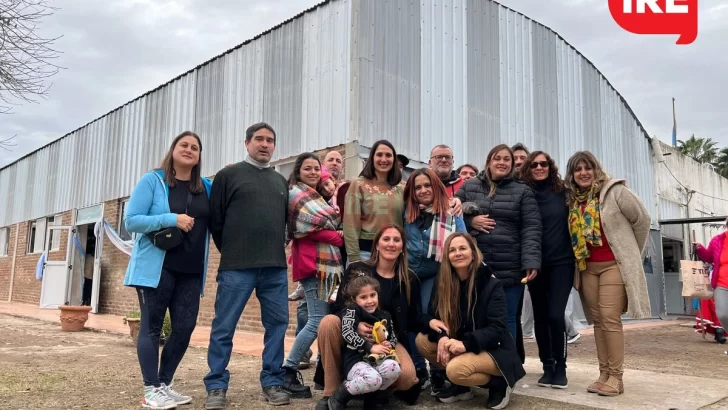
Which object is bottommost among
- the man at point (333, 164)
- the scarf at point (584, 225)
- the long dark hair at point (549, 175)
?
the scarf at point (584, 225)

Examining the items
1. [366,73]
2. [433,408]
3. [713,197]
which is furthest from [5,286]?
[713,197]

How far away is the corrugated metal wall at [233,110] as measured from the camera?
7531 mm

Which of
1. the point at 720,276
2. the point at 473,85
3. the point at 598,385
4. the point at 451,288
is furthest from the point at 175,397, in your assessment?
the point at 473,85

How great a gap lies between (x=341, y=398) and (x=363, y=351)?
0.92ft

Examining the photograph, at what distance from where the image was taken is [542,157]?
12.9ft

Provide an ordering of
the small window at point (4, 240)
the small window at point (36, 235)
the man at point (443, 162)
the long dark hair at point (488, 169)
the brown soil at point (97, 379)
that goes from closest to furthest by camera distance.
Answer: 1. the brown soil at point (97, 379)
2. the long dark hair at point (488, 169)
3. the man at point (443, 162)
4. the small window at point (36, 235)
5. the small window at point (4, 240)

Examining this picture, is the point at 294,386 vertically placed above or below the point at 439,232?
below

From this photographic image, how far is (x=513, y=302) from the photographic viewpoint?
148 inches

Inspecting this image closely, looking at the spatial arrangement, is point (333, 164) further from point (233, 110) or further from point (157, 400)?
point (233, 110)

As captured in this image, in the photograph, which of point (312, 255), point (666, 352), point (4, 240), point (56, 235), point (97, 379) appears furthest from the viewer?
point (4, 240)

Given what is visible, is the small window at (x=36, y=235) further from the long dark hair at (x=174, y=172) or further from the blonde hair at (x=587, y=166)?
the blonde hair at (x=587, y=166)

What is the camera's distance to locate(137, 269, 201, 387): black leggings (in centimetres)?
321

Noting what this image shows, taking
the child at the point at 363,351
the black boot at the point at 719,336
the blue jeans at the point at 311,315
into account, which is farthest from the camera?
the black boot at the point at 719,336

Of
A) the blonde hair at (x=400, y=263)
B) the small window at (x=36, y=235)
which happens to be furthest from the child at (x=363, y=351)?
the small window at (x=36, y=235)
